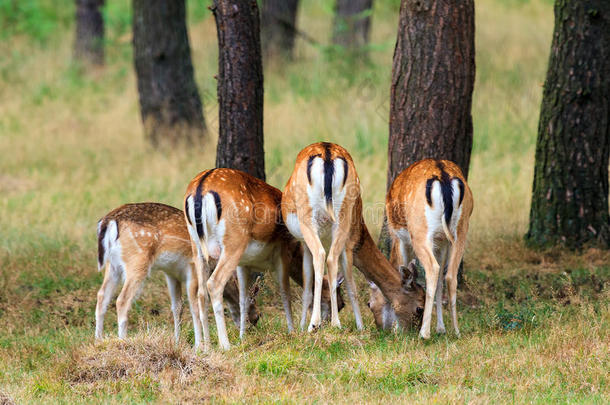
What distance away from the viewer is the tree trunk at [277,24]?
18625 millimetres

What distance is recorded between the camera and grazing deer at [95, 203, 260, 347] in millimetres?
7258

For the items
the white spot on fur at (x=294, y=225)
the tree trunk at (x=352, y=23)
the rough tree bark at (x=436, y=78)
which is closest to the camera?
the white spot on fur at (x=294, y=225)

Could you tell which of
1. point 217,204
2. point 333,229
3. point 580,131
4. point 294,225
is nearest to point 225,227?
point 217,204

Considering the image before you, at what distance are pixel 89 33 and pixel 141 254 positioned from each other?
47.5 feet

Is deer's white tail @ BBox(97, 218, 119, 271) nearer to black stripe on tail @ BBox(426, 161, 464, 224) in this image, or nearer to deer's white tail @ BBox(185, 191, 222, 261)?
deer's white tail @ BBox(185, 191, 222, 261)

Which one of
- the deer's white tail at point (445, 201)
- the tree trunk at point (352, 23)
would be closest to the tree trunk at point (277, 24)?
the tree trunk at point (352, 23)

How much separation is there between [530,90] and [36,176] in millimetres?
9159

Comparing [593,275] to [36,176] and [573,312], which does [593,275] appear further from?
[36,176]

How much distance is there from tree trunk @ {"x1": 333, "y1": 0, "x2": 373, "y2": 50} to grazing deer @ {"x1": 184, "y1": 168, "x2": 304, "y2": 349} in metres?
11.7

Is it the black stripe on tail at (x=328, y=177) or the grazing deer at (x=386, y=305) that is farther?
the grazing deer at (x=386, y=305)

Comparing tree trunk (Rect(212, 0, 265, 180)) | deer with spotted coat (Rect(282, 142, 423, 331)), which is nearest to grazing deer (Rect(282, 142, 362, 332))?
deer with spotted coat (Rect(282, 142, 423, 331))

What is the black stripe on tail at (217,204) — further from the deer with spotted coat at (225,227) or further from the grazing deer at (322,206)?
the grazing deer at (322,206)

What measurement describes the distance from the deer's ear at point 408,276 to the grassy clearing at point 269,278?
58cm

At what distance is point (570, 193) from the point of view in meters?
9.39
